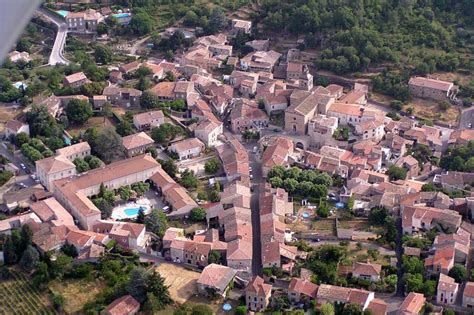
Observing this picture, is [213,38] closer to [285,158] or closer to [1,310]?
[285,158]

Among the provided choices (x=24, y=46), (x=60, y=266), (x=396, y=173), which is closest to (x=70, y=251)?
(x=60, y=266)

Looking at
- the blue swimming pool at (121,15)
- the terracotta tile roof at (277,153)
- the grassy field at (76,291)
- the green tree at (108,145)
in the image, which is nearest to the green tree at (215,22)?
the blue swimming pool at (121,15)

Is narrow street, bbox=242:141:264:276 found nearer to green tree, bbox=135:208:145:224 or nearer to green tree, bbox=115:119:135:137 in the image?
green tree, bbox=135:208:145:224

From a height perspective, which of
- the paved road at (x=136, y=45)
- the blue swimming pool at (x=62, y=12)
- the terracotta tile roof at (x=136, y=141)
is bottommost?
the terracotta tile roof at (x=136, y=141)

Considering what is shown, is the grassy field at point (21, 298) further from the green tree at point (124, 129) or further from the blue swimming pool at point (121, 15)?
the blue swimming pool at point (121, 15)

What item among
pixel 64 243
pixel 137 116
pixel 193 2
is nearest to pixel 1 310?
pixel 64 243
